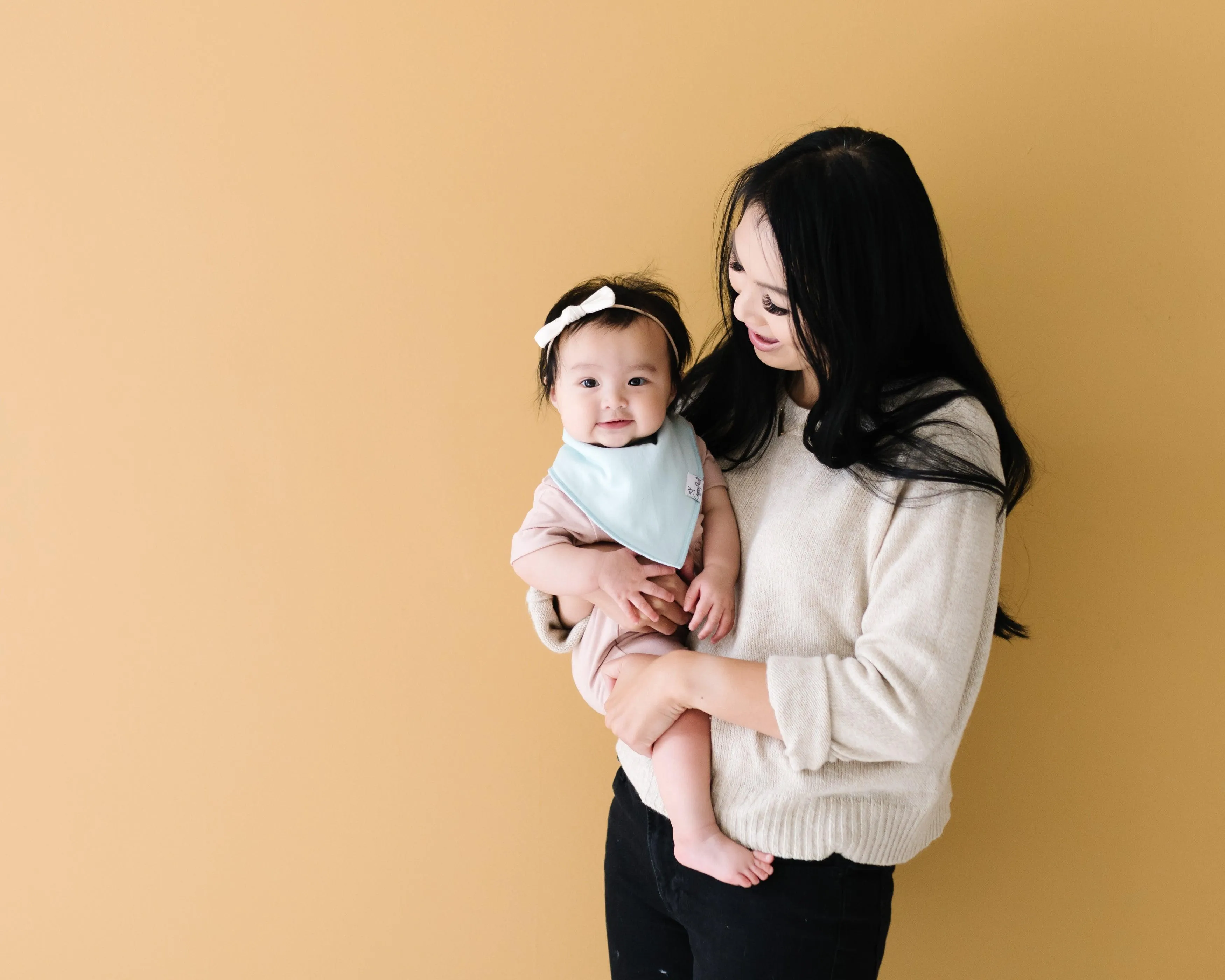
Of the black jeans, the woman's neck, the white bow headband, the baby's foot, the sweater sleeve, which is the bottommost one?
the black jeans

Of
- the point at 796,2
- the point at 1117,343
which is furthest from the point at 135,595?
the point at 1117,343

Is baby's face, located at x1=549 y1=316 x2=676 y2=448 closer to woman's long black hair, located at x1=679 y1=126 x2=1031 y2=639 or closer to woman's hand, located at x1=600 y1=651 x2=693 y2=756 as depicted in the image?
woman's long black hair, located at x1=679 y1=126 x2=1031 y2=639

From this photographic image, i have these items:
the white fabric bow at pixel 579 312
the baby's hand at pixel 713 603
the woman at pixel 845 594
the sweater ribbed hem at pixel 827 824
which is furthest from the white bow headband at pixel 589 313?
the sweater ribbed hem at pixel 827 824

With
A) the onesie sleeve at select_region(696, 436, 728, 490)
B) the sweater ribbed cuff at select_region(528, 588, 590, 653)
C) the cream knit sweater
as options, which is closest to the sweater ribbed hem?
the cream knit sweater

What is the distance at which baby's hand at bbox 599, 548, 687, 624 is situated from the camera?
53.4 inches

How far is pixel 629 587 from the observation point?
1.36 metres

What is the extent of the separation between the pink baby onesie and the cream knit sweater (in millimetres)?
101

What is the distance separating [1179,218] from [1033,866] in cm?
117

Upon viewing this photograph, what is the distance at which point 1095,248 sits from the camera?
1643mm

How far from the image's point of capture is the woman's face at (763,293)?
1.29 meters

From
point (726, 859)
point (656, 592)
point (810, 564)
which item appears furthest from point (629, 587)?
point (726, 859)

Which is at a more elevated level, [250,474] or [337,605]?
[250,474]

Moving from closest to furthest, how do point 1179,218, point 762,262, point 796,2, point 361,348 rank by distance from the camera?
point 762,262 → point 1179,218 → point 796,2 → point 361,348

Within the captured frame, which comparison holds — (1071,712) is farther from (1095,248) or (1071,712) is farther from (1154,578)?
(1095,248)
